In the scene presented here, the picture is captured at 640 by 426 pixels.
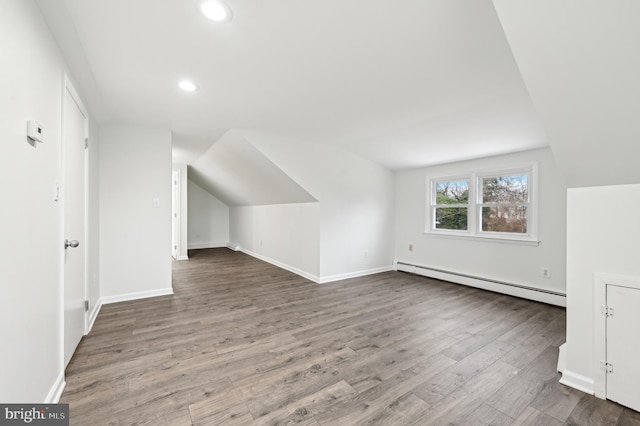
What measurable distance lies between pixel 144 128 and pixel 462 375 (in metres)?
4.19

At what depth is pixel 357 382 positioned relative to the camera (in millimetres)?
1836

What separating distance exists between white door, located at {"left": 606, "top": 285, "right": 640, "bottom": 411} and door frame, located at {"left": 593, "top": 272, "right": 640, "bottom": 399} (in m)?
0.02

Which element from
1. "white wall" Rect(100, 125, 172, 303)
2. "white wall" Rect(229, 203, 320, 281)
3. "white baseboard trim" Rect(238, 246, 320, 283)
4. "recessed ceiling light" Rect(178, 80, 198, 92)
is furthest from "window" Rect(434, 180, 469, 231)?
"white wall" Rect(100, 125, 172, 303)

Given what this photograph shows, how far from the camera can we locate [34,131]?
1314 mm

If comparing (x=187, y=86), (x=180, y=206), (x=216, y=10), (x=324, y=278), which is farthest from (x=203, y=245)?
(x=216, y=10)

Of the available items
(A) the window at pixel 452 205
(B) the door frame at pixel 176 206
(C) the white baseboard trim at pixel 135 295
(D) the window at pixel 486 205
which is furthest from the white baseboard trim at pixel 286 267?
(A) the window at pixel 452 205

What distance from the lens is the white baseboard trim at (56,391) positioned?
5.06ft

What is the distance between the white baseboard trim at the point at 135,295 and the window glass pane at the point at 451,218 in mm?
4260

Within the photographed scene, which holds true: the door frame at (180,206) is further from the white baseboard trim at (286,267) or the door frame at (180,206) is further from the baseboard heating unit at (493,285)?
the baseboard heating unit at (493,285)

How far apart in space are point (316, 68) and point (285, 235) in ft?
12.2

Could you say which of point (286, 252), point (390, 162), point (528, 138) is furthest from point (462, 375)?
point (286, 252)

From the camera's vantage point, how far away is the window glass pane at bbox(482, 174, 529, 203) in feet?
12.1

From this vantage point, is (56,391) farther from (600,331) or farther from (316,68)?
(600,331)

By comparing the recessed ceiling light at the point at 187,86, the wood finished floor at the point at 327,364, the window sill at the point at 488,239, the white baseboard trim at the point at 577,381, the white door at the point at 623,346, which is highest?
the recessed ceiling light at the point at 187,86
